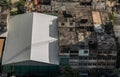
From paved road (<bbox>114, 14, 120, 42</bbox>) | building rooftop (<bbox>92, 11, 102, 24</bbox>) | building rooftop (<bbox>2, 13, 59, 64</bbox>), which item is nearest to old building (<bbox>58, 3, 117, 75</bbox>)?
building rooftop (<bbox>92, 11, 102, 24</bbox>)

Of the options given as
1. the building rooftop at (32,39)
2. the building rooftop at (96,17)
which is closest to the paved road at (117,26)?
the building rooftop at (96,17)

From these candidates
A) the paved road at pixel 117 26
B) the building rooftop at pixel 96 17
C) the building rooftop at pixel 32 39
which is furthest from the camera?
the paved road at pixel 117 26

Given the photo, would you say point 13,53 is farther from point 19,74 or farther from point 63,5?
point 63,5

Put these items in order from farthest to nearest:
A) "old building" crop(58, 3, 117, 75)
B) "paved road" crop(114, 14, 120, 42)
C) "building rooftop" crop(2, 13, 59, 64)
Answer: "paved road" crop(114, 14, 120, 42), "building rooftop" crop(2, 13, 59, 64), "old building" crop(58, 3, 117, 75)

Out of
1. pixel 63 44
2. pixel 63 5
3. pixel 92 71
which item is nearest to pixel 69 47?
pixel 63 44

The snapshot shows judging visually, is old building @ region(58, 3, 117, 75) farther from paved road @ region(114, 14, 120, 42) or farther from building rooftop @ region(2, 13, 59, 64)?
paved road @ region(114, 14, 120, 42)

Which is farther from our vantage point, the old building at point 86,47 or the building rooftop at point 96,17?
the building rooftop at point 96,17

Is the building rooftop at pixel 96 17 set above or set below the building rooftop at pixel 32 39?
above

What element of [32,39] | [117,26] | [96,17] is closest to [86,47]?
[96,17]

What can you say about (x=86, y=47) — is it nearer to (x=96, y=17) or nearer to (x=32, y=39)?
(x=96, y=17)

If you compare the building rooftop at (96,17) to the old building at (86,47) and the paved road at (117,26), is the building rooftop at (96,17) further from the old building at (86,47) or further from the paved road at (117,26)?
the paved road at (117,26)

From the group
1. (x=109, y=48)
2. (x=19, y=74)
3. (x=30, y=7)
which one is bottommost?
(x=19, y=74)
